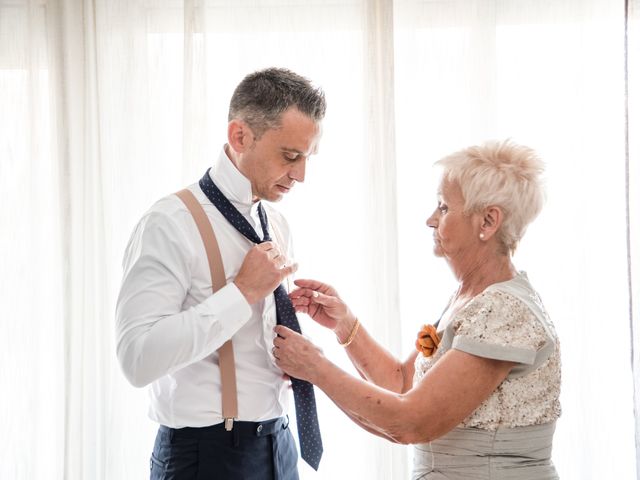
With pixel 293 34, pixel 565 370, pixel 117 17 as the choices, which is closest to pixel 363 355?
pixel 565 370

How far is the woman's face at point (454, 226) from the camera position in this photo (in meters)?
1.80

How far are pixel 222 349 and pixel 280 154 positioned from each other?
0.51m

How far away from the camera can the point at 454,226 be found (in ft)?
5.95

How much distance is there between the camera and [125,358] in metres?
1.57

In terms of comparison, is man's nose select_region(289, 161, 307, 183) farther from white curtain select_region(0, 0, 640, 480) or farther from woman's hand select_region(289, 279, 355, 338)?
white curtain select_region(0, 0, 640, 480)

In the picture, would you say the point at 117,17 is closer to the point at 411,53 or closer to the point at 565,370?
the point at 411,53

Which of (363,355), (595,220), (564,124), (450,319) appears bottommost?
(363,355)

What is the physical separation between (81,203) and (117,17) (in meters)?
0.81

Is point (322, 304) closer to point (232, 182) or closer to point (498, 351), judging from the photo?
point (232, 182)

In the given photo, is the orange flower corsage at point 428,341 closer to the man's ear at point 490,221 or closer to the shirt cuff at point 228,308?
the man's ear at point 490,221

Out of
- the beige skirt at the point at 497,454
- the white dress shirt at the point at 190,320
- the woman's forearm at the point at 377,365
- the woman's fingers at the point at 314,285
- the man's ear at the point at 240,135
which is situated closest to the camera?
the white dress shirt at the point at 190,320

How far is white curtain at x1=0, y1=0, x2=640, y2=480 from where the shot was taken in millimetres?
3025

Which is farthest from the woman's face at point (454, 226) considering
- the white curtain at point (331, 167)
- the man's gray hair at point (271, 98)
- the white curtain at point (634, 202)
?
the white curtain at point (634, 202)

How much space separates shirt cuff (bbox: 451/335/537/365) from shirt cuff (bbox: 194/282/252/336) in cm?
51
